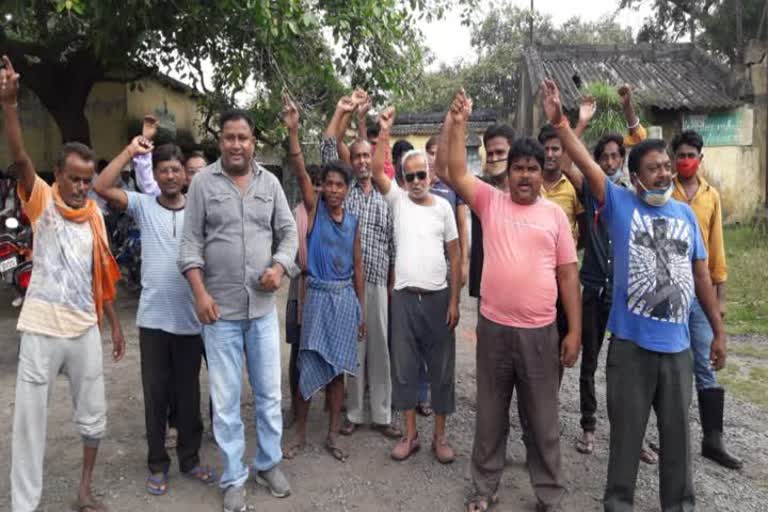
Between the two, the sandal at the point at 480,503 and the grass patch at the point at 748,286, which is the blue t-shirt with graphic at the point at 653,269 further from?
the grass patch at the point at 748,286

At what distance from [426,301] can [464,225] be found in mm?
1089

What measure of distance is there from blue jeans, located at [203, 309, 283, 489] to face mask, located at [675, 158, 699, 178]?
260cm

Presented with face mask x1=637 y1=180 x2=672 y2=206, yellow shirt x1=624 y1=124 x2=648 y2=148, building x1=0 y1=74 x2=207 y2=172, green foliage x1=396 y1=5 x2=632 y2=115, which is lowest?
face mask x1=637 y1=180 x2=672 y2=206

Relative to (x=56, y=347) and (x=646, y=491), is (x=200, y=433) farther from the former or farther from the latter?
(x=646, y=491)

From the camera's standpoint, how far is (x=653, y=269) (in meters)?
2.94

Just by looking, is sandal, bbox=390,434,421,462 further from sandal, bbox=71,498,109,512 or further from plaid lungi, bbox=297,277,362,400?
sandal, bbox=71,498,109,512

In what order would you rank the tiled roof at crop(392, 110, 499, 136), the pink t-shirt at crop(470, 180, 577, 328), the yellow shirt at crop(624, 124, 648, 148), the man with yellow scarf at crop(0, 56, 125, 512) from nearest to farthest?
1. the man with yellow scarf at crop(0, 56, 125, 512)
2. the pink t-shirt at crop(470, 180, 577, 328)
3. the yellow shirt at crop(624, 124, 648, 148)
4. the tiled roof at crop(392, 110, 499, 136)

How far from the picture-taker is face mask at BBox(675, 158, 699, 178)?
3.71 m

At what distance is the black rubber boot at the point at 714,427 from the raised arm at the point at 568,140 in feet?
5.43

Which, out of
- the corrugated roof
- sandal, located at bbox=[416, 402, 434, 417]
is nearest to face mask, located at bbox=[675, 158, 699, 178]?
sandal, located at bbox=[416, 402, 434, 417]

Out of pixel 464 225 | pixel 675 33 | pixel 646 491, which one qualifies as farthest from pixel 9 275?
pixel 675 33

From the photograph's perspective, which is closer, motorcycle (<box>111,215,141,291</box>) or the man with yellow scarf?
the man with yellow scarf

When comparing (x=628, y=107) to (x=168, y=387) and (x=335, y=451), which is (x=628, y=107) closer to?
(x=335, y=451)

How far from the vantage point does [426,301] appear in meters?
3.71
